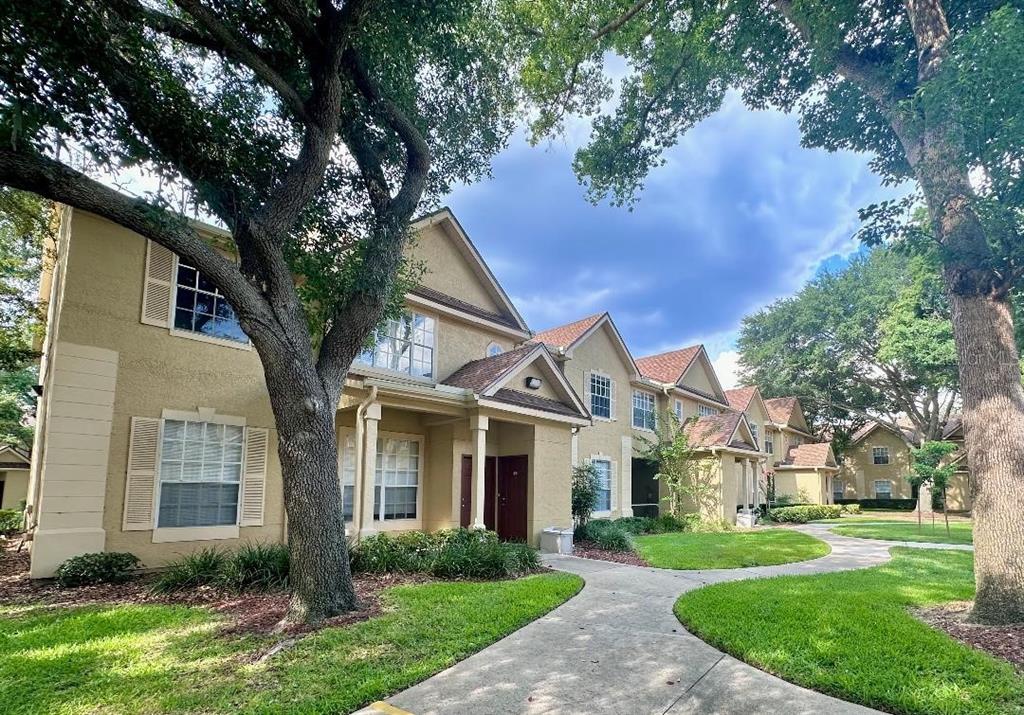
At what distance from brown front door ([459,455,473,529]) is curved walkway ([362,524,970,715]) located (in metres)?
6.49

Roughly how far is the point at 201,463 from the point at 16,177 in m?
6.20

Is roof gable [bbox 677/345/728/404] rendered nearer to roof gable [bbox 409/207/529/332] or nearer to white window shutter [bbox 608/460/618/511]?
white window shutter [bbox 608/460/618/511]

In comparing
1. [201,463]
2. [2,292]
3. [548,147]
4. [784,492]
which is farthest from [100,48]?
[784,492]

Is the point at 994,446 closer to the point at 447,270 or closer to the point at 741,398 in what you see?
the point at 447,270

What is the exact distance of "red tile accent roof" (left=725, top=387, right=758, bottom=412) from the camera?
3070cm

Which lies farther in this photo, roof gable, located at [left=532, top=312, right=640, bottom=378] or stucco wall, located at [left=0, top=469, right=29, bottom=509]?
stucco wall, located at [left=0, top=469, right=29, bottom=509]

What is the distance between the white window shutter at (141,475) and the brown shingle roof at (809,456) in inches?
1422

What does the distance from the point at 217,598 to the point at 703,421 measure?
20.9 m

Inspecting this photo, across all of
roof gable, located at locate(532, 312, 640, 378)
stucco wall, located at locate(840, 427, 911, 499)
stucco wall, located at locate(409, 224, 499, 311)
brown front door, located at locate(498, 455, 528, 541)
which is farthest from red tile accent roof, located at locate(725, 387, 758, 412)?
brown front door, located at locate(498, 455, 528, 541)

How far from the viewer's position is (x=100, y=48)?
22.5 feet

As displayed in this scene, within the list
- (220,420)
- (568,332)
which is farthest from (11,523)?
(568,332)

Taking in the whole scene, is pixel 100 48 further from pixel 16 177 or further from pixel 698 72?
pixel 698 72

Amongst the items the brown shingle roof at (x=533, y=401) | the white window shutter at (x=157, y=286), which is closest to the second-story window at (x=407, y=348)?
the brown shingle roof at (x=533, y=401)

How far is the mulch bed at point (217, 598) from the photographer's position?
21.5ft
